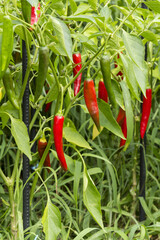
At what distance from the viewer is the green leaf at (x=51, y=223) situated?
114cm

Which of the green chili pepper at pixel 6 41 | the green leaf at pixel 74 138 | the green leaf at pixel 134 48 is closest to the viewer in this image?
the green chili pepper at pixel 6 41

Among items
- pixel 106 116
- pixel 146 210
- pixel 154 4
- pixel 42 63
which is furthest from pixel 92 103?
pixel 146 210

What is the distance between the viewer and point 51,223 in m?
1.16

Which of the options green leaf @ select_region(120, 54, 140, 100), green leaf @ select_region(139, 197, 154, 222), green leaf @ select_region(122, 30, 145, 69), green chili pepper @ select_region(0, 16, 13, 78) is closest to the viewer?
green chili pepper @ select_region(0, 16, 13, 78)

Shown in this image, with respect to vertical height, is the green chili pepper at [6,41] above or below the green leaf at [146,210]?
above

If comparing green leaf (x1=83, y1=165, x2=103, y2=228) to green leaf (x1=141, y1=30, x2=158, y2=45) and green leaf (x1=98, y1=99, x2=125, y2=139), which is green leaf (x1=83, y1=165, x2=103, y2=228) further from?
green leaf (x1=141, y1=30, x2=158, y2=45)

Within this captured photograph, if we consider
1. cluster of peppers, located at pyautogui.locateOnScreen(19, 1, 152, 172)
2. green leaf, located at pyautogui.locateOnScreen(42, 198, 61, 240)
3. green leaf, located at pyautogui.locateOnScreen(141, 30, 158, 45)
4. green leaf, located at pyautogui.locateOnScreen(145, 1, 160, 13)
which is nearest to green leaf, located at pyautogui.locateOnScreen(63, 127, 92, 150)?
cluster of peppers, located at pyautogui.locateOnScreen(19, 1, 152, 172)

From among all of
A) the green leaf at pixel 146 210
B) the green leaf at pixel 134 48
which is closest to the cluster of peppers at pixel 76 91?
the green leaf at pixel 134 48

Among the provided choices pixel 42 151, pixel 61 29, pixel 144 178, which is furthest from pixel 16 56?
pixel 61 29

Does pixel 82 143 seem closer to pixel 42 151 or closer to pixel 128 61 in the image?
pixel 42 151

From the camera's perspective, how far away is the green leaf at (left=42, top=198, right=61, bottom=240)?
44.8 inches

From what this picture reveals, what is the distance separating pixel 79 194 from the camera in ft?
5.66

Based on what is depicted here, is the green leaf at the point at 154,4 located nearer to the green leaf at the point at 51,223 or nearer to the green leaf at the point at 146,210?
the green leaf at the point at 51,223

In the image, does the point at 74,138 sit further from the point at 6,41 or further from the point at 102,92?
the point at 6,41
